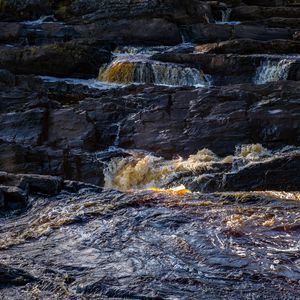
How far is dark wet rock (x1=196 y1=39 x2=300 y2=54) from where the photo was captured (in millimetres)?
22531

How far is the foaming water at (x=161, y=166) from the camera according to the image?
485 inches

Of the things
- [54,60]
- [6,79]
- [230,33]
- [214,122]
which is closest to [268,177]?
[214,122]

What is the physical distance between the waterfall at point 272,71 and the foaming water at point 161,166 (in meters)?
7.58

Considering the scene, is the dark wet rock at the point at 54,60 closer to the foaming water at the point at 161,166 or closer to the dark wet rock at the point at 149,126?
the dark wet rock at the point at 149,126

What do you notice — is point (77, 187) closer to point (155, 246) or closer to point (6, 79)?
point (155, 246)

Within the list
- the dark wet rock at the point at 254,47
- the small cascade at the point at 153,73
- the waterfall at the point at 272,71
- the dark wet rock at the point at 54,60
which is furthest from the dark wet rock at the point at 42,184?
the dark wet rock at the point at 254,47

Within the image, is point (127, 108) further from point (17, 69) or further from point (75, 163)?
point (17, 69)

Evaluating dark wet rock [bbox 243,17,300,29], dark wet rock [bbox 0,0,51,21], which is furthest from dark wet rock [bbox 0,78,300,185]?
dark wet rock [bbox 0,0,51,21]

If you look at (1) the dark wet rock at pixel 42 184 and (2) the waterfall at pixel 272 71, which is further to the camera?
(2) the waterfall at pixel 272 71

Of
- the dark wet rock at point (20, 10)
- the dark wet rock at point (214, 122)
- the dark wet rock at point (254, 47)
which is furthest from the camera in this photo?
the dark wet rock at point (20, 10)

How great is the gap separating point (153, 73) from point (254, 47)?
478 centimetres

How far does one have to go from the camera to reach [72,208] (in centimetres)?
955

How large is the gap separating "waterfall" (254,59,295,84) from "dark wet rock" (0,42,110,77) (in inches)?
278

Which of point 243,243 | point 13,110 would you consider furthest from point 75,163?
point 243,243
